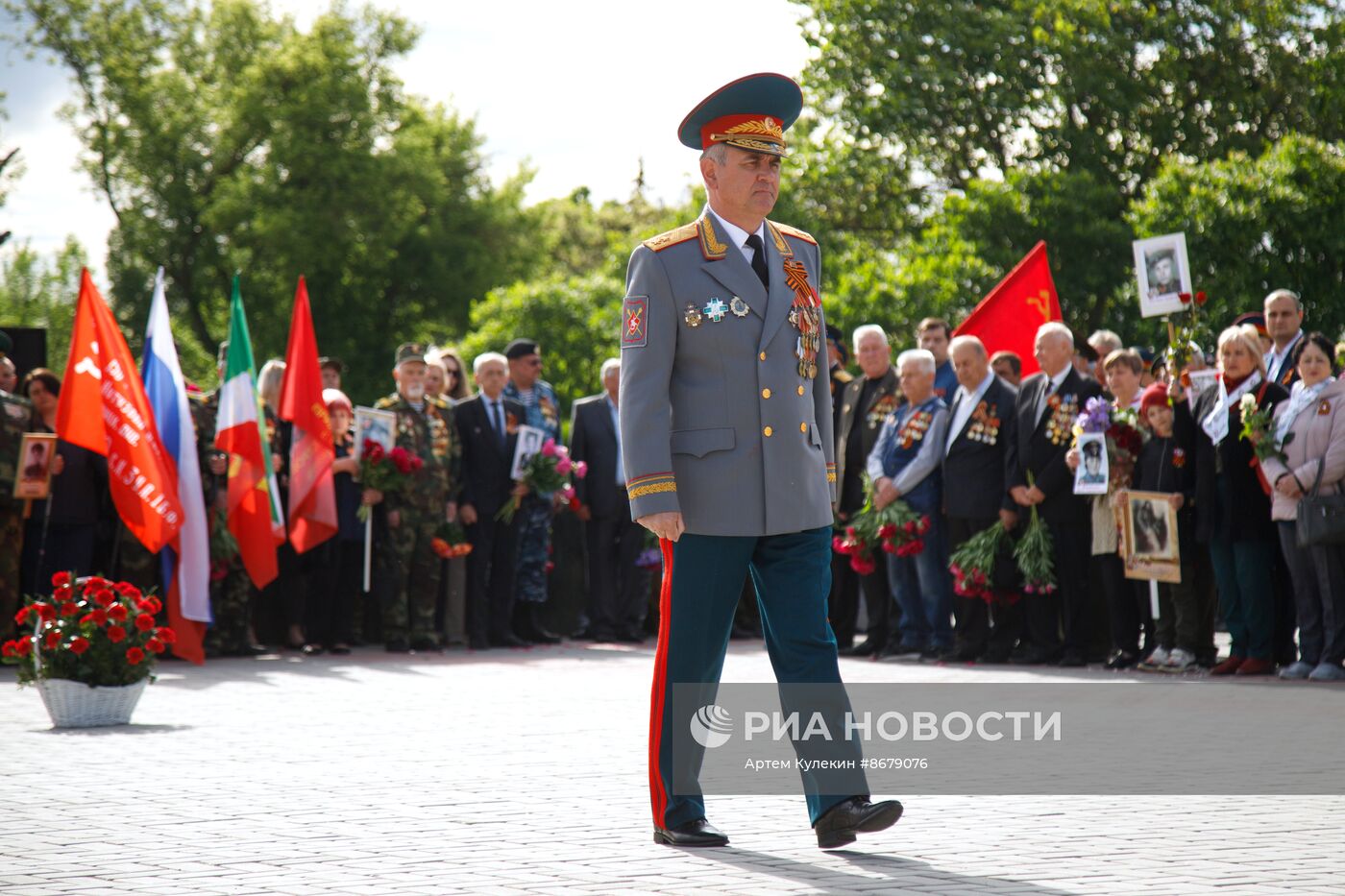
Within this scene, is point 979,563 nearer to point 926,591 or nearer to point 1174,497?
point 926,591

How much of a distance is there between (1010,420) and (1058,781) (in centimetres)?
585

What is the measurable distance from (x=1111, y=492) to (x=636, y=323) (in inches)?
272

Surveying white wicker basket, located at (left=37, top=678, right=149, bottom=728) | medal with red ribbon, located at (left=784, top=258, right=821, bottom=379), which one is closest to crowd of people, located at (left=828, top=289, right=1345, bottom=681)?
white wicker basket, located at (left=37, top=678, right=149, bottom=728)

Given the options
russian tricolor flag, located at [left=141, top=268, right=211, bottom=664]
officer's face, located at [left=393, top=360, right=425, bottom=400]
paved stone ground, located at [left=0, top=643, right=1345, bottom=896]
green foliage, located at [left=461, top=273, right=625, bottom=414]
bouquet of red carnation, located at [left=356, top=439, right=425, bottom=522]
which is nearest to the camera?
paved stone ground, located at [left=0, top=643, right=1345, bottom=896]

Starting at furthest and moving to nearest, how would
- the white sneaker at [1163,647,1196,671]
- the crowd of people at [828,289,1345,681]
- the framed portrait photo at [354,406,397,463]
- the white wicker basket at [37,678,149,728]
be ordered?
the framed portrait photo at [354,406,397,463] < the white sneaker at [1163,647,1196,671] < the crowd of people at [828,289,1345,681] < the white wicker basket at [37,678,149,728]

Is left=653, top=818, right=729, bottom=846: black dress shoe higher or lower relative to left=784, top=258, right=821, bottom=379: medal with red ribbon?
lower

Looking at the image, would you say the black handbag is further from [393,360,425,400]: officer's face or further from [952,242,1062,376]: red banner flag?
[393,360,425,400]: officer's face

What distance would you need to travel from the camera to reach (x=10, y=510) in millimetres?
13180

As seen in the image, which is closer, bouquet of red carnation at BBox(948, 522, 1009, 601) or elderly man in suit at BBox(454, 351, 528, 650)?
bouquet of red carnation at BBox(948, 522, 1009, 601)

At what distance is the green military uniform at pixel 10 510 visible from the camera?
511 inches

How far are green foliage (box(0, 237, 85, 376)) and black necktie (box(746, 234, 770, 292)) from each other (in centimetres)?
6276

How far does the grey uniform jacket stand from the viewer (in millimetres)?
5461

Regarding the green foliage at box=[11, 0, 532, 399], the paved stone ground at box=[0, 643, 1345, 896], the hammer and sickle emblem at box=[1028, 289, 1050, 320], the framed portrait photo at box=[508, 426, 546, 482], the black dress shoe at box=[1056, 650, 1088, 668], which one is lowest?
the paved stone ground at box=[0, 643, 1345, 896]

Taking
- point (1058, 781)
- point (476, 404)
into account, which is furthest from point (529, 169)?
point (1058, 781)
